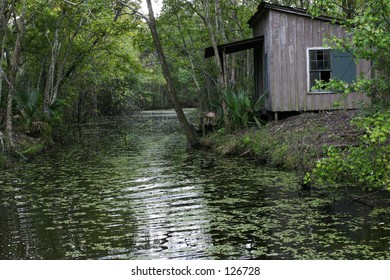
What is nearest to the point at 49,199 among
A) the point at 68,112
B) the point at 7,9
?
Answer: the point at 7,9

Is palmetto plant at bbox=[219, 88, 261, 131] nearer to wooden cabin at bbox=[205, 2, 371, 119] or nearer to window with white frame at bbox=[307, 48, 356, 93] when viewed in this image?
wooden cabin at bbox=[205, 2, 371, 119]

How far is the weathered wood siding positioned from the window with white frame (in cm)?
18

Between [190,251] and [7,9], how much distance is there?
13095 mm

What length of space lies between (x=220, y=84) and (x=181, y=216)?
11.0 m

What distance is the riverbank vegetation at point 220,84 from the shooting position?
7.75 meters

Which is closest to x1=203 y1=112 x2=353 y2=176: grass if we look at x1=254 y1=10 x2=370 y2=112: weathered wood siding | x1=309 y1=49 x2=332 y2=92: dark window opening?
x1=254 y1=10 x2=370 y2=112: weathered wood siding

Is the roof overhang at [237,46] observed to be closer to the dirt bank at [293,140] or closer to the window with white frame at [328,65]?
the window with white frame at [328,65]

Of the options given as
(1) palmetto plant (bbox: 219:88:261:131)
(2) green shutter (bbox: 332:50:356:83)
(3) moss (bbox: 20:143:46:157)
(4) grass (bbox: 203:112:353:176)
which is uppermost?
(2) green shutter (bbox: 332:50:356:83)

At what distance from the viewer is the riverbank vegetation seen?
775 cm

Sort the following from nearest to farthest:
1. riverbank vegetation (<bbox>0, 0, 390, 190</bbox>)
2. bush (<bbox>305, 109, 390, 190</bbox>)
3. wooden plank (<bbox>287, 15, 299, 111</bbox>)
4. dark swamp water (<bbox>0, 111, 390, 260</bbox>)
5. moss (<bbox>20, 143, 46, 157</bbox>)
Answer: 1. dark swamp water (<bbox>0, 111, 390, 260</bbox>)
2. bush (<bbox>305, 109, 390, 190</bbox>)
3. riverbank vegetation (<bbox>0, 0, 390, 190</bbox>)
4. moss (<bbox>20, 143, 46, 157</bbox>)
5. wooden plank (<bbox>287, 15, 299, 111</bbox>)

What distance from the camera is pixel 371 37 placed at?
6.81 m
